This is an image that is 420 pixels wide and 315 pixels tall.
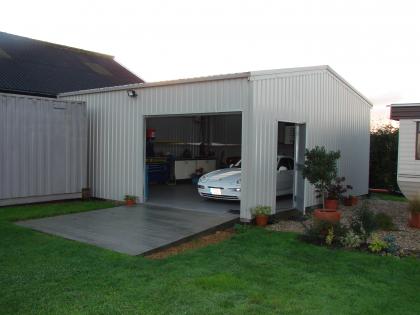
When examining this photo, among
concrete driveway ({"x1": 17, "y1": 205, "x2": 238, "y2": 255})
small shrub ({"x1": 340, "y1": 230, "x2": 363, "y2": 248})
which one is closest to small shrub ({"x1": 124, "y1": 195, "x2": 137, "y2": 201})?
concrete driveway ({"x1": 17, "y1": 205, "x2": 238, "y2": 255})

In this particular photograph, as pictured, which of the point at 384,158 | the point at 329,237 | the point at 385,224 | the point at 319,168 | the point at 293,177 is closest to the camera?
the point at 329,237

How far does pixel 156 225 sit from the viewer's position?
830cm

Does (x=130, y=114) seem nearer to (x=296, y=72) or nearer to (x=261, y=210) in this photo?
(x=296, y=72)

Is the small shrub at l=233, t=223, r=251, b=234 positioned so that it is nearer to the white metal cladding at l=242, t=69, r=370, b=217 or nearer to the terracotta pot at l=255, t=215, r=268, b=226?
the terracotta pot at l=255, t=215, r=268, b=226

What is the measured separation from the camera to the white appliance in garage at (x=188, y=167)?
16.2m

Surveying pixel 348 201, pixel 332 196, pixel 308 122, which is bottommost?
pixel 348 201

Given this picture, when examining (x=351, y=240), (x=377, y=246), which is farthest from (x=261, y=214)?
(x=377, y=246)

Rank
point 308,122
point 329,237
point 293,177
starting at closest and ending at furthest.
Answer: point 329,237
point 308,122
point 293,177

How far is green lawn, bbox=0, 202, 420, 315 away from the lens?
4352 millimetres

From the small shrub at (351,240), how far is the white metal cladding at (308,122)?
7.87 feet

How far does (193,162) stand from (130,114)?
609 cm

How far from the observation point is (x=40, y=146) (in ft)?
35.6

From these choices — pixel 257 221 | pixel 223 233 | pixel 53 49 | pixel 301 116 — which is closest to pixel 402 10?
pixel 301 116

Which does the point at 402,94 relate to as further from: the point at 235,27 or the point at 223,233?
the point at 223,233
